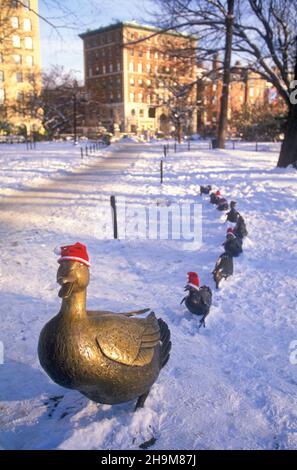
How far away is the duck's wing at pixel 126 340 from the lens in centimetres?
252

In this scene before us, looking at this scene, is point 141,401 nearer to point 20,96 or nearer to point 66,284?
point 66,284

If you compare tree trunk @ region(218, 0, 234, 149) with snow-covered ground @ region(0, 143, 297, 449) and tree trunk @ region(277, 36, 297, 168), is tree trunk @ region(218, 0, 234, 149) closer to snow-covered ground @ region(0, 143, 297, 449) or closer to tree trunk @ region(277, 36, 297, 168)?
tree trunk @ region(277, 36, 297, 168)

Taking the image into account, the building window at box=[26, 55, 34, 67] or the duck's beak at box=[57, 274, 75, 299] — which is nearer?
the duck's beak at box=[57, 274, 75, 299]

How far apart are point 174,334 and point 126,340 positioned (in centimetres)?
158

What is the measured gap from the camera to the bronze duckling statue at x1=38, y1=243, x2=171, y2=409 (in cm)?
238

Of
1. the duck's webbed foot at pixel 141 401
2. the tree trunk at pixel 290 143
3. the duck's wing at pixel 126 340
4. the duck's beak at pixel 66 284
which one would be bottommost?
the duck's webbed foot at pixel 141 401

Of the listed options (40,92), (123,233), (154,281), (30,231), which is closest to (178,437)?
(154,281)

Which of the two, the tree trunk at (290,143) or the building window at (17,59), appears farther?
the building window at (17,59)

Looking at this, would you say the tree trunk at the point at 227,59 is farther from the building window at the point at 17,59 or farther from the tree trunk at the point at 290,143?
the building window at the point at 17,59

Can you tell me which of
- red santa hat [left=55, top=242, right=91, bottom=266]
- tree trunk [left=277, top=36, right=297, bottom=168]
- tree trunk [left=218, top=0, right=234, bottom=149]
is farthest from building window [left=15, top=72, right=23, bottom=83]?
red santa hat [left=55, top=242, right=91, bottom=266]

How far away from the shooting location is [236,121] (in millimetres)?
51531

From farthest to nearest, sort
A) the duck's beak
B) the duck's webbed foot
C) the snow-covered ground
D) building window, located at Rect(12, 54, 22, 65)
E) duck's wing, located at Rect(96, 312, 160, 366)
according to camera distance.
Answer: building window, located at Rect(12, 54, 22, 65), the duck's webbed foot, the snow-covered ground, duck's wing, located at Rect(96, 312, 160, 366), the duck's beak

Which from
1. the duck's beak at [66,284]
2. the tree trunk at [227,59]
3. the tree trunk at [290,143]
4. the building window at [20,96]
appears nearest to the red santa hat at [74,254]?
the duck's beak at [66,284]

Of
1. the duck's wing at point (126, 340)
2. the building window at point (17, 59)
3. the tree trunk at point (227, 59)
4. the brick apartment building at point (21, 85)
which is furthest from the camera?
the building window at point (17, 59)
